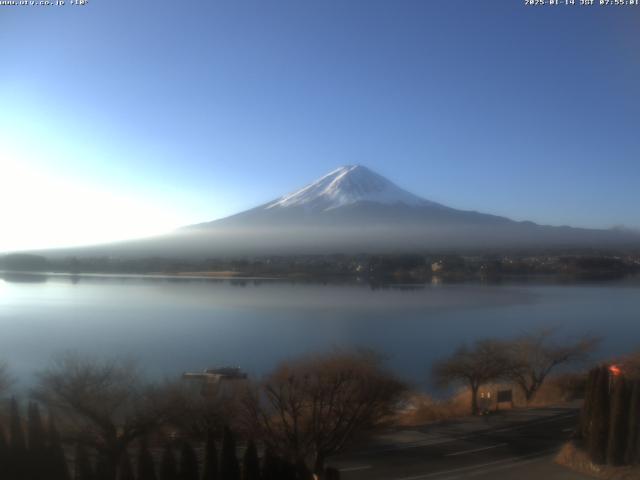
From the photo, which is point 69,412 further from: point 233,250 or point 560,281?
point 560,281

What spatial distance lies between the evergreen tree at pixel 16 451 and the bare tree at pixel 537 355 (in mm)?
8731

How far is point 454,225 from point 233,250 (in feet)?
49.9

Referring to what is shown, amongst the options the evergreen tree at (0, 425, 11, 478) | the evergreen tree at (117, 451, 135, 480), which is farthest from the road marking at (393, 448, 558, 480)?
the evergreen tree at (0, 425, 11, 478)

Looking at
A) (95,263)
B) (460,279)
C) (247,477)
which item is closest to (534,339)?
(247,477)

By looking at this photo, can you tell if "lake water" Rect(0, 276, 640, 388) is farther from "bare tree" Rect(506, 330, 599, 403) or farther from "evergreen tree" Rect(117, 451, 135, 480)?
"evergreen tree" Rect(117, 451, 135, 480)

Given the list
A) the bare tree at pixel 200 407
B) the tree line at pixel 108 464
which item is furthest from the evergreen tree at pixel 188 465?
the bare tree at pixel 200 407

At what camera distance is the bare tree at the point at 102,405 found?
6145mm

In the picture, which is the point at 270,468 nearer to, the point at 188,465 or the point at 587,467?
the point at 188,465

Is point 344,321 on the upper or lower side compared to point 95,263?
lower

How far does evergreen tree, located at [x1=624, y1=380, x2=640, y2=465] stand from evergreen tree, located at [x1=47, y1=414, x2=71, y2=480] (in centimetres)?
560

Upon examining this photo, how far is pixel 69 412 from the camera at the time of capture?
681 centimetres

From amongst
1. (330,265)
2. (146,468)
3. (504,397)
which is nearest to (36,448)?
(146,468)

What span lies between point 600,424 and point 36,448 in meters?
5.81

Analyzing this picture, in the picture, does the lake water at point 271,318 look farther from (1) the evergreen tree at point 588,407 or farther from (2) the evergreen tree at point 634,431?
(2) the evergreen tree at point 634,431
